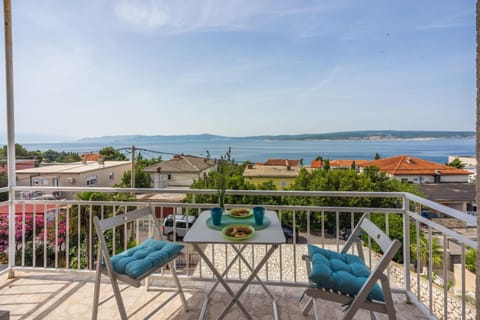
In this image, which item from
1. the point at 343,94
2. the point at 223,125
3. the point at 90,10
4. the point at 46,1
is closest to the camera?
the point at 46,1

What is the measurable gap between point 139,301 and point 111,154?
3.92 m

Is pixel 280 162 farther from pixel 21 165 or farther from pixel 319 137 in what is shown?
pixel 21 165

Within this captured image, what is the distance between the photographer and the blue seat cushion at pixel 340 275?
60.7 inches

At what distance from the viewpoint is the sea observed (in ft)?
15.1

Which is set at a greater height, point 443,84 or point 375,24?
point 375,24

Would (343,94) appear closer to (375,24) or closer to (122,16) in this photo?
(375,24)

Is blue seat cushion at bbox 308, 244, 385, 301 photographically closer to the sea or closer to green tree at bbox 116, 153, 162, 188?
the sea

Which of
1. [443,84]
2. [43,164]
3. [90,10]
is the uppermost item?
[90,10]

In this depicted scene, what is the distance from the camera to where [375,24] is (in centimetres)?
551

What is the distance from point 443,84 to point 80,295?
8265mm

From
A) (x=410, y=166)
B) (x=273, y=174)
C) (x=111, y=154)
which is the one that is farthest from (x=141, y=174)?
(x=410, y=166)

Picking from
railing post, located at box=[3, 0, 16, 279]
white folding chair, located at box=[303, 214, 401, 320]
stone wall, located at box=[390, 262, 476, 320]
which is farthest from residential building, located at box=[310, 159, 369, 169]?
railing post, located at box=[3, 0, 16, 279]

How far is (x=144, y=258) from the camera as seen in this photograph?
6.37 feet

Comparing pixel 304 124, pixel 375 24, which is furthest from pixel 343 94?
pixel 375 24
